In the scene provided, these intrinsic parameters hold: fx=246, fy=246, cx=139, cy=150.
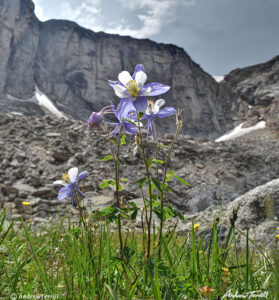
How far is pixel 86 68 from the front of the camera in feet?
175

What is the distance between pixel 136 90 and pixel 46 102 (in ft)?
165

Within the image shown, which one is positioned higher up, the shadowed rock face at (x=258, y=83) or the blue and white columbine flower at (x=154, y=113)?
the shadowed rock face at (x=258, y=83)

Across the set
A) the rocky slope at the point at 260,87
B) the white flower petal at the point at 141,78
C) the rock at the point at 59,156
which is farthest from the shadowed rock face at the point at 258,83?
the white flower petal at the point at 141,78

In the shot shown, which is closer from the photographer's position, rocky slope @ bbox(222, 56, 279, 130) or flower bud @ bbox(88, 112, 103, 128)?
flower bud @ bbox(88, 112, 103, 128)

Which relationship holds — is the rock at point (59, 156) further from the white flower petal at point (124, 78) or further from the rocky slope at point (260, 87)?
the rocky slope at point (260, 87)

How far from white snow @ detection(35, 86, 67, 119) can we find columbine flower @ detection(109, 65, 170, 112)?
46.4 m

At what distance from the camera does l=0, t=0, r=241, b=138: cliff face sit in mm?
45469

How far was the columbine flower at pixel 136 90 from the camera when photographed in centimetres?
114

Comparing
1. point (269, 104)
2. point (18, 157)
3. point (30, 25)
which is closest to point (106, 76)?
point (30, 25)

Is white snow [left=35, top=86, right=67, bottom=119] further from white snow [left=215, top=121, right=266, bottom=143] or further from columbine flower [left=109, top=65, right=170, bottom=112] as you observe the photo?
columbine flower [left=109, top=65, right=170, bottom=112]

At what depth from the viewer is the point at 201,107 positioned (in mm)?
61938

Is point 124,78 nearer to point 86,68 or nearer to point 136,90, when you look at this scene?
point 136,90

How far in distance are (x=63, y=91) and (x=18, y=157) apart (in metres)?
44.4

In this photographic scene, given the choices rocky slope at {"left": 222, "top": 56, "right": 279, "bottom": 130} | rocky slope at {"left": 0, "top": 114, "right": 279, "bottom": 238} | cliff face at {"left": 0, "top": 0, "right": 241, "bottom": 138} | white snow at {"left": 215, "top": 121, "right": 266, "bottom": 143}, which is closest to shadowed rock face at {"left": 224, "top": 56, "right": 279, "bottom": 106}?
rocky slope at {"left": 222, "top": 56, "right": 279, "bottom": 130}
